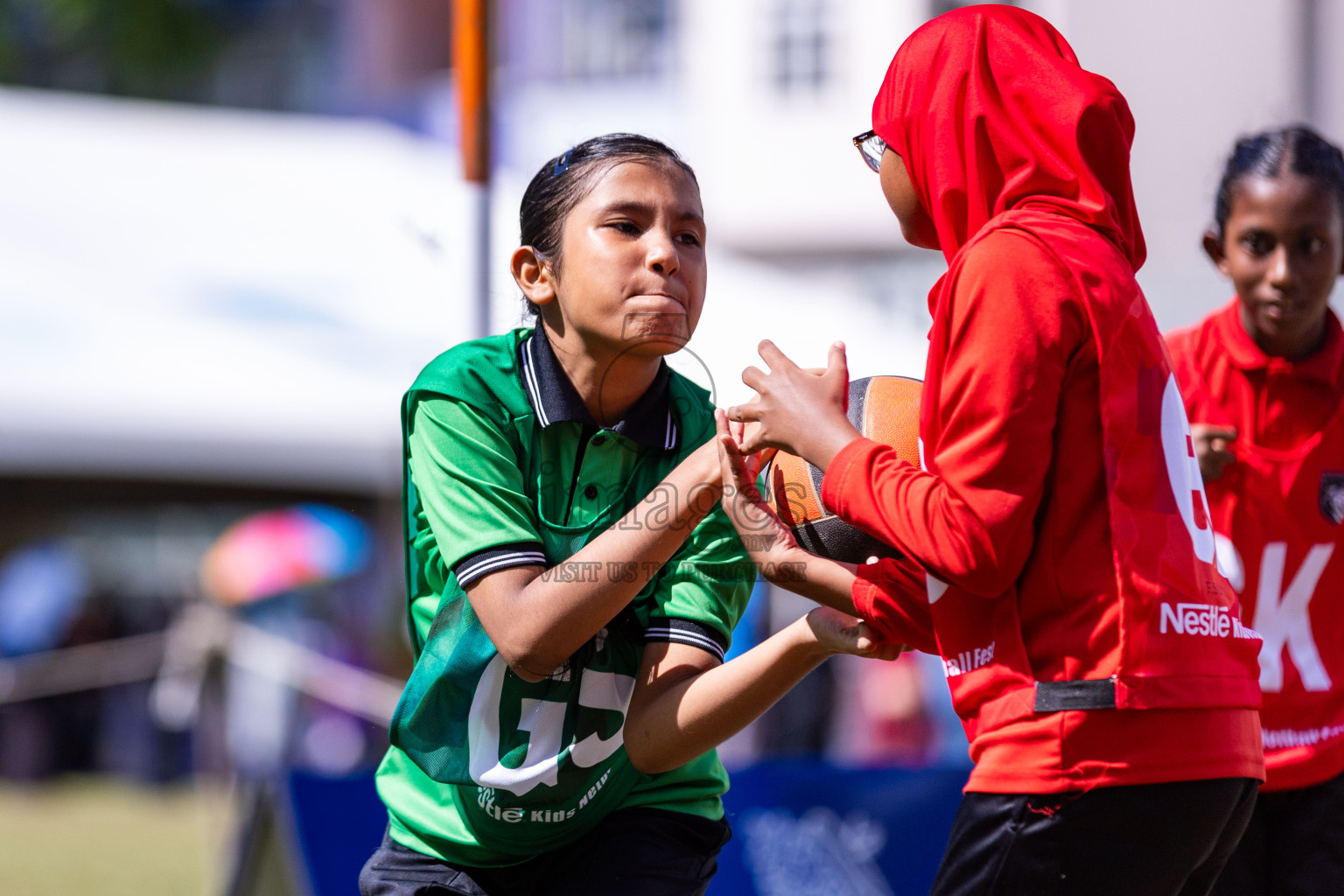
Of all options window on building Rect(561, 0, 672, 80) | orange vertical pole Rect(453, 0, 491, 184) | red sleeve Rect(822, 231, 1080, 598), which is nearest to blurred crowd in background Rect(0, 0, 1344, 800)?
window on building Rect(561, 0, 672, 80)

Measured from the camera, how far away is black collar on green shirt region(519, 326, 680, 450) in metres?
2.39

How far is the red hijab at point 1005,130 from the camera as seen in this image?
6.42 ft

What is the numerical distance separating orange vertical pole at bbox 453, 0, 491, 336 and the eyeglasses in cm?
185

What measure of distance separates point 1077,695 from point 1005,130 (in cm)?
79

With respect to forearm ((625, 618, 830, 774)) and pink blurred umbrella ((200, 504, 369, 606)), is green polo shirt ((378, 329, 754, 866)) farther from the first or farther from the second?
pink blurred umbrella ((200, 504, 369, 606))

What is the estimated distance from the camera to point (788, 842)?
470 cm

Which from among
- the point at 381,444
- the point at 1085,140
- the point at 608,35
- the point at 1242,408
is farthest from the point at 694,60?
the point at 1085,140

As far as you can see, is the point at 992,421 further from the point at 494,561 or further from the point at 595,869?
the point at 595,869

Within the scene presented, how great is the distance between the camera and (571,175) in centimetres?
Answer: 245

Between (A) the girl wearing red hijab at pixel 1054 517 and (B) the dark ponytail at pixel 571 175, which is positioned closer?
(A) the girl wearing red hijab at pixel 1054 517

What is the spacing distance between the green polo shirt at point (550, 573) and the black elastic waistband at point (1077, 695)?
0.65 metres

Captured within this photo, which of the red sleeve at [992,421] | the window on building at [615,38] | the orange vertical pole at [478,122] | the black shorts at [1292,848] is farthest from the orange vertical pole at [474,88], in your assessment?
the window on building at [615,38]

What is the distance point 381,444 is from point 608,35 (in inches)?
282

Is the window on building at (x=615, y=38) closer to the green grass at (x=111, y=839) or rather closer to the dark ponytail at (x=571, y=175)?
the green grass at (x=111, y=839)
